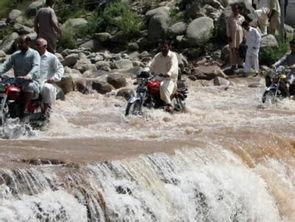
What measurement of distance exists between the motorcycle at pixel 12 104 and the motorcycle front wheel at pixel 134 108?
207cm

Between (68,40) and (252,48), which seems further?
(68,40)

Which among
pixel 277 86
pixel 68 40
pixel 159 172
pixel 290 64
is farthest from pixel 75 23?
pixel 159 172

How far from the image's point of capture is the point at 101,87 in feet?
58.5

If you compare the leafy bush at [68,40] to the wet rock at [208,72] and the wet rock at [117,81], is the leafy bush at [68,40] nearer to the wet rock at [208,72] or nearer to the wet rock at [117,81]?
the wet rock at [208,72]

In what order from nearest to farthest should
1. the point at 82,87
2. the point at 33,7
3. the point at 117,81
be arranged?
the point at 82,87 < the point at 117,81 < the point at 33,7

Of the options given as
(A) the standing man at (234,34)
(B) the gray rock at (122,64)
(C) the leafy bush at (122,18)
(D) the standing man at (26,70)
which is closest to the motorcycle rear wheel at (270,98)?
(A) the standing man at (234,34)

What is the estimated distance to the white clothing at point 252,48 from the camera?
20.4 m

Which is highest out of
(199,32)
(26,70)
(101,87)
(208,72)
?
(26,70)

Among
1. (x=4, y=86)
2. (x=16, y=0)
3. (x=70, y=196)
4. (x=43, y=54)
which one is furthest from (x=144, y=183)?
(x=16, y=0)

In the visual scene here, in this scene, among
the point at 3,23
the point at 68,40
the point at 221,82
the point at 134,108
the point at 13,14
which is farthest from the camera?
the point at 13,14

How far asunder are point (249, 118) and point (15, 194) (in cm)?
741

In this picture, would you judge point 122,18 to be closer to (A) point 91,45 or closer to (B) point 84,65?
(A) point 91,45

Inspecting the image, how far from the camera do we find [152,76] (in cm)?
1444

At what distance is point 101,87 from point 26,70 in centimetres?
561
